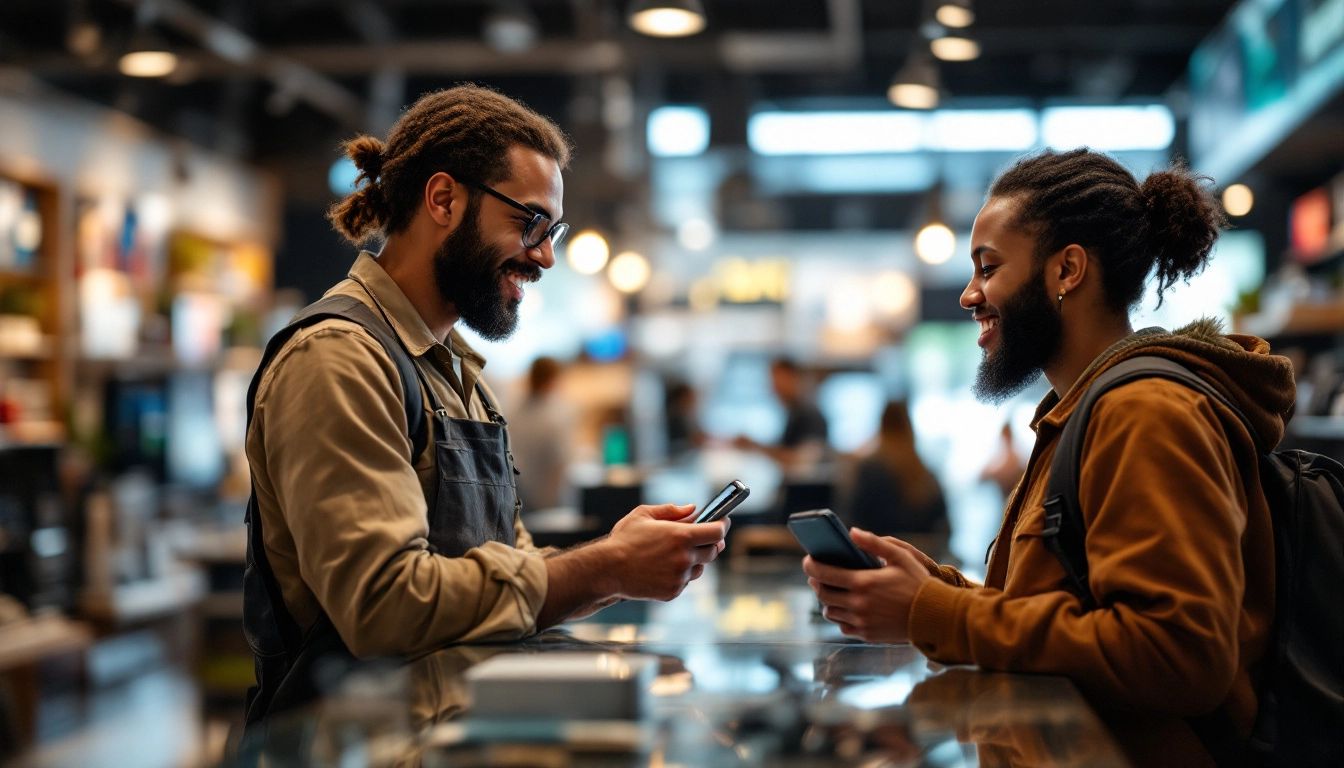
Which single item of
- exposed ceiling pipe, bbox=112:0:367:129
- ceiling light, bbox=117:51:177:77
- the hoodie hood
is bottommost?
the hoodie hood

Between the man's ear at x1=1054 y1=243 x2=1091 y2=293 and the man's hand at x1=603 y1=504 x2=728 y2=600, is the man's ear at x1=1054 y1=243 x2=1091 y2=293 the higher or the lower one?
the higher one

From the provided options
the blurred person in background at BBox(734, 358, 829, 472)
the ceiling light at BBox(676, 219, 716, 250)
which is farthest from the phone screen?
the ceiling light at BBox(676, 219, 716, 250)

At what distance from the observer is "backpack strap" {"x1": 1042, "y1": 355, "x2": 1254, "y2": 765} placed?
174 centimetres

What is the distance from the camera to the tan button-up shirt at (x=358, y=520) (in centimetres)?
176

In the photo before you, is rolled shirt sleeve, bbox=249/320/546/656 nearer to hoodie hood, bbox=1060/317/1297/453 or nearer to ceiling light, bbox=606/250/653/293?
hoodie hood, bbox=1060/317/1297/453

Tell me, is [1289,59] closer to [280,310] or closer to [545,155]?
[545,155]

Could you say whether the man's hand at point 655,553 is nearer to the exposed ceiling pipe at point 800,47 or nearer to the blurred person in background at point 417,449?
the blurred person in background at point 417,449

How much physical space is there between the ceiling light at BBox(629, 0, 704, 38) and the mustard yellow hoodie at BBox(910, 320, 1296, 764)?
4159mm

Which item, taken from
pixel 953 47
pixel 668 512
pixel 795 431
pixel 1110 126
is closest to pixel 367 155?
pixel 668 512

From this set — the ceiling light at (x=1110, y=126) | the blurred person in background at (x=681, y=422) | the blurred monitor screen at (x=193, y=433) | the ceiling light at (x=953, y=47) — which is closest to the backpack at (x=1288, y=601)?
the ceiling light at (x=953, y=47)

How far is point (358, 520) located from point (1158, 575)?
1.07 m

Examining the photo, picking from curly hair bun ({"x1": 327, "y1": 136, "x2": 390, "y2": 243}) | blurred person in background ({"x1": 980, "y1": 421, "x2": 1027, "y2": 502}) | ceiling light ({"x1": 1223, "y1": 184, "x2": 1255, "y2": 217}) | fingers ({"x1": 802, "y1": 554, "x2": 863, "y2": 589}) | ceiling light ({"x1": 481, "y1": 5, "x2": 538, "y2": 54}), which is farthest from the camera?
ceiling light ({"x1": 481, "y1": 5, "x2": 538, "y2": 54})

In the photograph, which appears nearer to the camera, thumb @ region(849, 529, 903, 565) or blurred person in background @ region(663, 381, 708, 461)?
thumb @ region(849, 529, 903, 565)

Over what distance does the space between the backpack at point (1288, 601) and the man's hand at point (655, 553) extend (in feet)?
1.74
